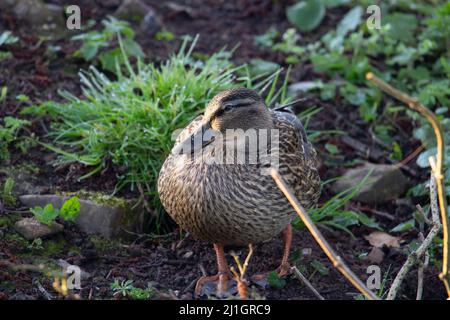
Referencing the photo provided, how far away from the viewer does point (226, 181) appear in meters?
4.46

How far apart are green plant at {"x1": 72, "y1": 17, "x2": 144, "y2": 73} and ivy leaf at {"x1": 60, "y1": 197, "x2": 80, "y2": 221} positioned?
5.22 ft

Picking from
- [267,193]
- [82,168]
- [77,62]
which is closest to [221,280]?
[267,193]

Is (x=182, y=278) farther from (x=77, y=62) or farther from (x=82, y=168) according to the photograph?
(x=77, y=62)

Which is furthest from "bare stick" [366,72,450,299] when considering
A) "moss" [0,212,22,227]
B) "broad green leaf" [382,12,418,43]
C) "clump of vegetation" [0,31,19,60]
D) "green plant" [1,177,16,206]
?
"broad green leaf" [382,12,418,43]

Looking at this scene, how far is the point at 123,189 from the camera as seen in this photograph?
533 centimetres

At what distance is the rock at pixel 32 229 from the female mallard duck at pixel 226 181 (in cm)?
68

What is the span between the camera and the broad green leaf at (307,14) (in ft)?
24.9

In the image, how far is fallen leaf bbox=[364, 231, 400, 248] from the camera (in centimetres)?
528

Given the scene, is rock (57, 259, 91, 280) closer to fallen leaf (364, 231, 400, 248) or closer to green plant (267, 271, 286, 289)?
green plant (267, 271, 286, 289)

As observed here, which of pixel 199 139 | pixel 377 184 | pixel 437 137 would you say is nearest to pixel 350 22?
Result: pixel 377 184

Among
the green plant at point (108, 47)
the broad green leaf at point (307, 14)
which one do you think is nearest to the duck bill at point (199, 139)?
the green plant at point (108, 47)

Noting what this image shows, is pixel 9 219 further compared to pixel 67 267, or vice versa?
pixel 9 219

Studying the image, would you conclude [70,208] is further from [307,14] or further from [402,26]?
[402,26]

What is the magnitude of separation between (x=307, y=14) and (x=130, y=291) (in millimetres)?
4094
